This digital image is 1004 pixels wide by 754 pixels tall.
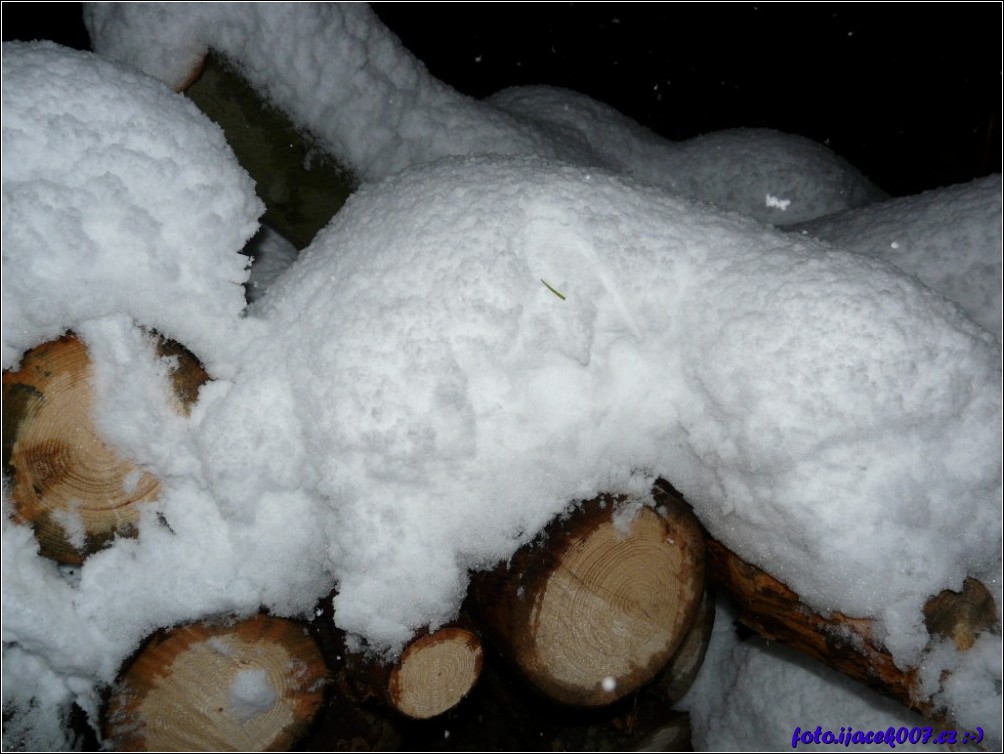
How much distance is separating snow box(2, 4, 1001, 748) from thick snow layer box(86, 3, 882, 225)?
1.78 ft

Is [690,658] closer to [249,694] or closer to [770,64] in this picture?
[249,694]

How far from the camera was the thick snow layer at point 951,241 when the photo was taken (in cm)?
138

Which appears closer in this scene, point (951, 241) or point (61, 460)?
point (61, 460)

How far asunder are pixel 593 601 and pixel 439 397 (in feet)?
1.55

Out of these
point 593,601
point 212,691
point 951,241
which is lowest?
point 212,691

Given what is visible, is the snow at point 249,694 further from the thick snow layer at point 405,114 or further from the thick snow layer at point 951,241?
the thick snow layer at point 951,241

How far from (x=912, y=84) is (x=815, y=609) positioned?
3339 mm

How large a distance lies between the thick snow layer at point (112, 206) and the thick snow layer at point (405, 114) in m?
0.53

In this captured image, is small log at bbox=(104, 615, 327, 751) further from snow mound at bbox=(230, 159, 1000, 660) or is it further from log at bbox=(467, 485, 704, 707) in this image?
log at bbox=(467, 485, 704, 707)

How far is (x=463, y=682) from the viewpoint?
1.10 m

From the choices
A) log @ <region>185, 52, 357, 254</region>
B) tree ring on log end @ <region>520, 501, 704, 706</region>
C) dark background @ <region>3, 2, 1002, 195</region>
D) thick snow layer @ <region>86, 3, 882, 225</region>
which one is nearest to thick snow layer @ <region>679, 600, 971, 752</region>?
tree ring on log end @ <region>520, 501, 704, 706</region>

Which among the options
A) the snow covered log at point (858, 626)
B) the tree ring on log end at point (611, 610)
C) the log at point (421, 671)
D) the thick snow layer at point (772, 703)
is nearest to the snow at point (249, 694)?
the log at point (421, 671)

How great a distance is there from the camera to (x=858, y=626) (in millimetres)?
1084

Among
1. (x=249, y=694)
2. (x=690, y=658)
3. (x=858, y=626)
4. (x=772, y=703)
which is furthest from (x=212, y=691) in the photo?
(x=772, y=703)
